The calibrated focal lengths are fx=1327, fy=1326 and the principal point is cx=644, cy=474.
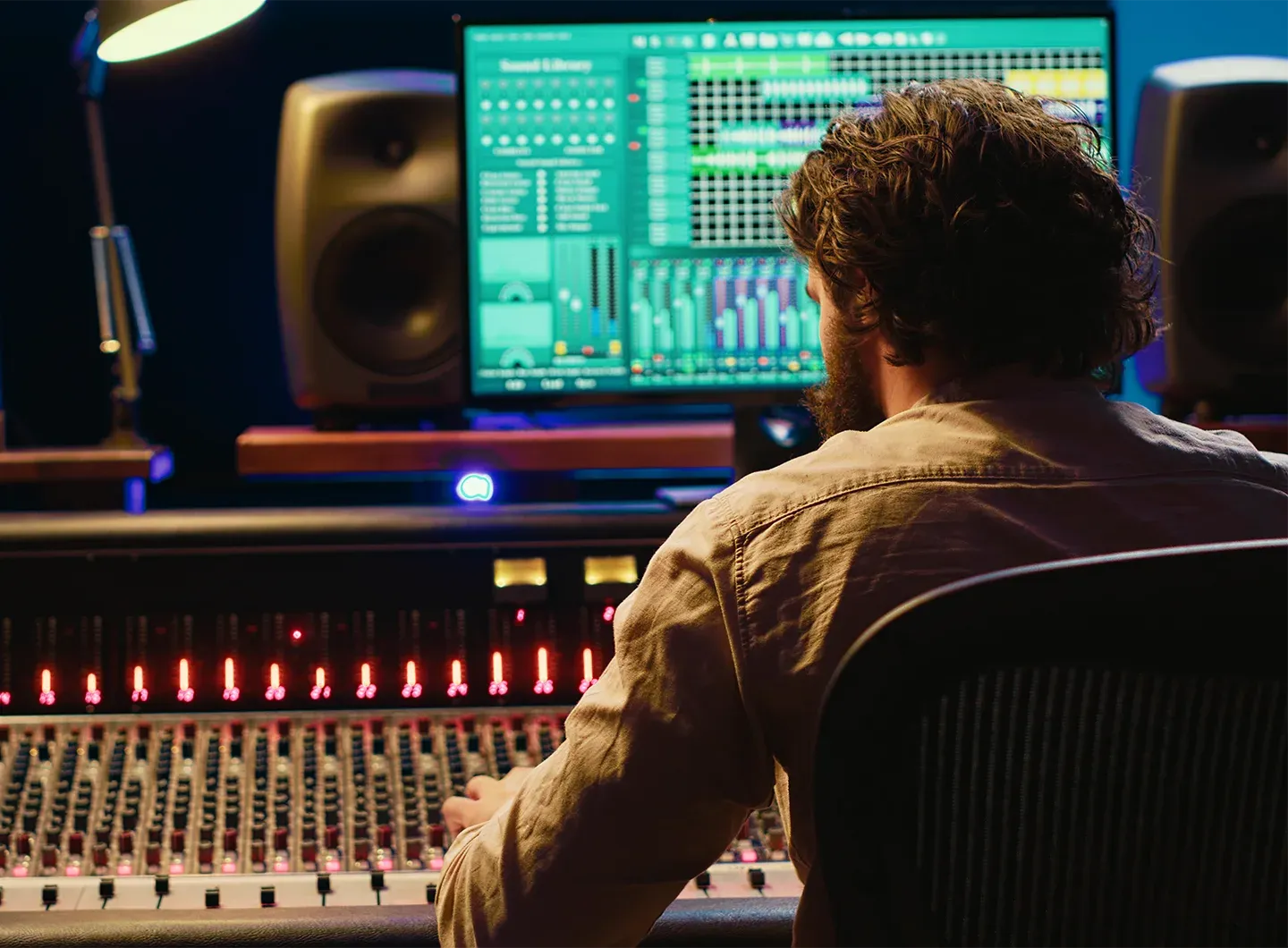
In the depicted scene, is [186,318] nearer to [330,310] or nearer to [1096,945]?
[330,310]

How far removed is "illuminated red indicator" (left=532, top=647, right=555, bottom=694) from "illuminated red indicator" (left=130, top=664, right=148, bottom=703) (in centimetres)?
40

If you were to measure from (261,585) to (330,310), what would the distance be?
0.47 meters

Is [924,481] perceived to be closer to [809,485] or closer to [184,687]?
[809,485]

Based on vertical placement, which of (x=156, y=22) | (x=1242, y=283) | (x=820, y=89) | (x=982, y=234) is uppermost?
(x=156, y=22)

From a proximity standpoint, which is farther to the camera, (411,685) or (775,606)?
(411,685)

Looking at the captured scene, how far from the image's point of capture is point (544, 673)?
4.63 ft

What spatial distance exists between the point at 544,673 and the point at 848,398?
0.54m

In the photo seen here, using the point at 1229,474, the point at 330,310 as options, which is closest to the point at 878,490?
the point at 1229,474

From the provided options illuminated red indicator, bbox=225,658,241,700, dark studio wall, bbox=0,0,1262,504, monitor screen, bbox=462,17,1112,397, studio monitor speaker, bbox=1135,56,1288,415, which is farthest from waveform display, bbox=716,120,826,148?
dark studio wall, bbox=0,0,1262,504

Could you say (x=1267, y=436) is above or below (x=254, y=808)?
above

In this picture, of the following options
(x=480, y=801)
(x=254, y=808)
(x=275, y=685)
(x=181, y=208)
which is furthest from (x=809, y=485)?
(x=181, y=208)

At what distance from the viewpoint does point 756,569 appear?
80cm

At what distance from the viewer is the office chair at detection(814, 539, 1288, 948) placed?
0.55 metres

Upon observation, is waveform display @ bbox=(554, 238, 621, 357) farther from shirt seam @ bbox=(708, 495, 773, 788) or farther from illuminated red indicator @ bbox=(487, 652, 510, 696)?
shirt seam @ bbox=(708, 495, 773, 788)
